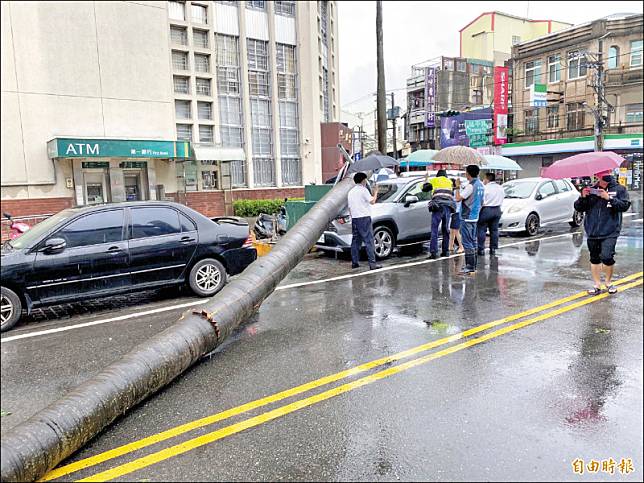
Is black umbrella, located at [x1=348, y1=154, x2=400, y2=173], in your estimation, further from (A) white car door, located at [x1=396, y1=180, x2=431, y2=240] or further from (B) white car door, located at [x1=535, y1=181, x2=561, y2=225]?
(B) white car door, located at [x1=535, y1=181, x2=561, y2=225]

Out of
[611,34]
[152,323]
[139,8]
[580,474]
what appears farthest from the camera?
[139,8]

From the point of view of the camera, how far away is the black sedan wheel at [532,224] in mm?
12728

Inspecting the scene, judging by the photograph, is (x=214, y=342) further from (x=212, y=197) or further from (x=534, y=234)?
(x=212, y=197)

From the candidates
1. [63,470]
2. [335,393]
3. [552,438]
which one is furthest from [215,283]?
[552,438]

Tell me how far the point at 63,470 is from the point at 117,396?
56cm

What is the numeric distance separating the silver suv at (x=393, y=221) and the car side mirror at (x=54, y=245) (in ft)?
17.4

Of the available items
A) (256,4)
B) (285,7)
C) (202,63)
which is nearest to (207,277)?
(202,63)

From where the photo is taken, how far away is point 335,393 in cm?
394

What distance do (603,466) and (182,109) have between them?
1945 cm

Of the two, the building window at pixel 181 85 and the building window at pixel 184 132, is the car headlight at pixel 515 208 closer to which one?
the building window at pixel 184 132

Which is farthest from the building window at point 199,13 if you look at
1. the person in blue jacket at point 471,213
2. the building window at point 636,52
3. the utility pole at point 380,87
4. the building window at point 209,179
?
the building window at point 636,52

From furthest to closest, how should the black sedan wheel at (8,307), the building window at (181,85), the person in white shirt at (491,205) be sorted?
the building window at (181,85) → the person in white shirt at (491,205) → the black sedan wheel at (8,307)

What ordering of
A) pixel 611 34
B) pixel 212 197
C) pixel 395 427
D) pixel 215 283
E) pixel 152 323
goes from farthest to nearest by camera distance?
pixel 212 197
pixel 215 283
pixel 152 323
pixel 395 427
pixel 611 34

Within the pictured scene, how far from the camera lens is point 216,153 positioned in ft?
60.8
